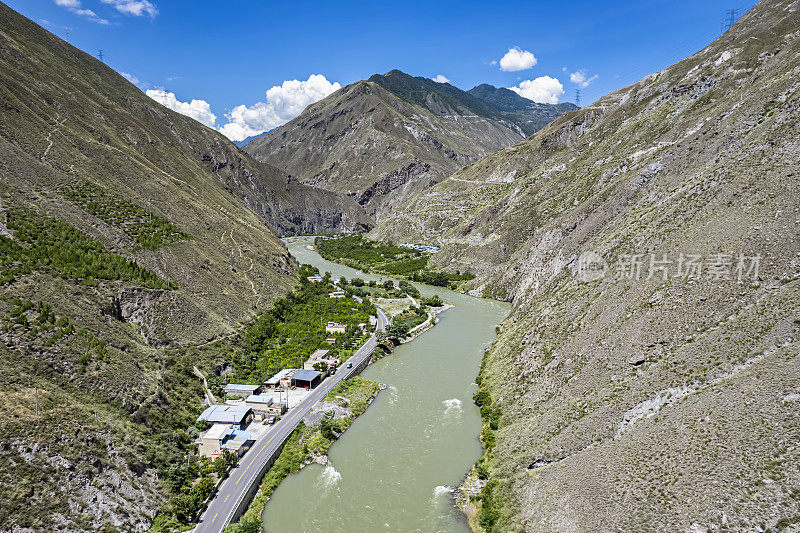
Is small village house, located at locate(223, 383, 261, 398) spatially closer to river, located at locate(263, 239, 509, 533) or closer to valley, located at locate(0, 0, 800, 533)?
valley, located at locate(0, 0, 800, 533)

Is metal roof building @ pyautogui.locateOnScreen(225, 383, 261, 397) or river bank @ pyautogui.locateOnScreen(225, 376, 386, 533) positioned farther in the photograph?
metal roof building @ pyautogui.locateOnScreen(225, 383, 261, 397)

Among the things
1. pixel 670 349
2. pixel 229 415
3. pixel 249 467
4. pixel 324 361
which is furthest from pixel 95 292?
pixel 670 349

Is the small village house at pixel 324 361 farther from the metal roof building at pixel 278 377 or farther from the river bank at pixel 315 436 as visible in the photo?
the river bank at pixel 315 436

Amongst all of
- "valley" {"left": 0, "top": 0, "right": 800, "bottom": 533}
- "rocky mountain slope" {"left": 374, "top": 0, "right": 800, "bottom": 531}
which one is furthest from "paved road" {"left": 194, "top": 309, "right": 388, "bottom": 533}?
"rocky mountain slope" {"left": 374, "top": 0, "right": 800, "bottom": 531}

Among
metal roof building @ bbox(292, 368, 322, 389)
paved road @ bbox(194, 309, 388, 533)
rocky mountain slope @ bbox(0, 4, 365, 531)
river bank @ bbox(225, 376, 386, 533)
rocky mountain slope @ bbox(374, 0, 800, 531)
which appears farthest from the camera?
metal roof building @ bbox(292, 368, 322, 389)

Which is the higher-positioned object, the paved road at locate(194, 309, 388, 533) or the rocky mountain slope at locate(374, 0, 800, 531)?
the rocky mountain slope at locate(374, 0, 800, 531)

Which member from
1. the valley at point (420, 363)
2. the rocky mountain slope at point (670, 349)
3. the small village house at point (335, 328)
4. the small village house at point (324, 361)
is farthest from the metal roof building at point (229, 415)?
the small village house at point (335, 328)

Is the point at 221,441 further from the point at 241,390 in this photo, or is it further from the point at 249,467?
the point at 241,390
